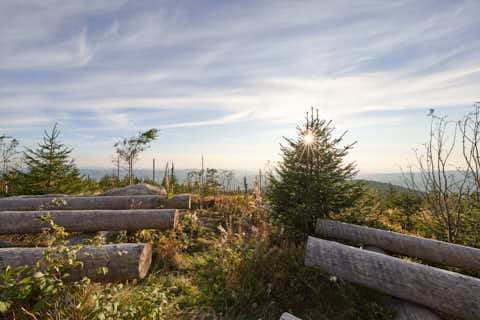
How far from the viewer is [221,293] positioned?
3129 mm

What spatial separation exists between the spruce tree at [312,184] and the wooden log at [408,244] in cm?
43

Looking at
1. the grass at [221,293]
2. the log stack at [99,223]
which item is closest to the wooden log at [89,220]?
the log stack at [99,223]

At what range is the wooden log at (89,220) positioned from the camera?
157 inches

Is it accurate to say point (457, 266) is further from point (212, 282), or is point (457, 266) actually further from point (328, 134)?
point (212, 282)

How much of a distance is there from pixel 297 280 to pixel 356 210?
2694mm

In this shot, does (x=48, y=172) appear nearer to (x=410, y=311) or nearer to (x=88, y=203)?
(x=88, y=203)

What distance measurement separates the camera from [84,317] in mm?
2160

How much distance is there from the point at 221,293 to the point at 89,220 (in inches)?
126

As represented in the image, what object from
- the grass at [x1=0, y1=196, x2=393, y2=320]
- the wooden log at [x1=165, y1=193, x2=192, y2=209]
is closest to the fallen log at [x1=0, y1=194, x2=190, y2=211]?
the wooden log at [x1=165, y1=193, x2=192, y2=209]

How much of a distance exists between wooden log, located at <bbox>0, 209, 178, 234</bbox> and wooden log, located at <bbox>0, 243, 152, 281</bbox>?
139 centimetres

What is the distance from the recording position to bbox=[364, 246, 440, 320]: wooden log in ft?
8.38

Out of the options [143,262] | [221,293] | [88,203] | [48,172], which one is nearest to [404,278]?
[221,293]

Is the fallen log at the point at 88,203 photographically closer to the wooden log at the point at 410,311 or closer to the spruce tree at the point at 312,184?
the spruce tree at the point at 312,184

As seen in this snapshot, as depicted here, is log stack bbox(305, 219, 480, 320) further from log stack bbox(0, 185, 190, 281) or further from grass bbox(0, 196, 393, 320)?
log stack bbox(0, 185, 190, 281)
